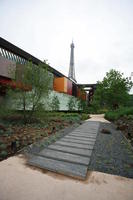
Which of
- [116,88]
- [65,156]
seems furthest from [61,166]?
[116,88]

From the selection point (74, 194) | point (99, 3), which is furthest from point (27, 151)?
point (99, 3)

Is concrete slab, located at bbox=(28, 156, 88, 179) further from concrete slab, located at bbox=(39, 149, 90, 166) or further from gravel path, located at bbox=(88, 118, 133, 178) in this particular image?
gravel path, located at bbox=(88, 118, 133, 178)

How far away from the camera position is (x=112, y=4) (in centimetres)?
571

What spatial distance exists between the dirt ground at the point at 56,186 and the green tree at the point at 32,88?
180 inches

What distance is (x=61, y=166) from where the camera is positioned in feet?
7.05

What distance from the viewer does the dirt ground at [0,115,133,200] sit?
1416 mm

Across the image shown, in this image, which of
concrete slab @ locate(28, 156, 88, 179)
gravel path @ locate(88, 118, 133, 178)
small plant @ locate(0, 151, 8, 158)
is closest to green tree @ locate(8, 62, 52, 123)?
small plant @ locate(0, 151, 8, 158)

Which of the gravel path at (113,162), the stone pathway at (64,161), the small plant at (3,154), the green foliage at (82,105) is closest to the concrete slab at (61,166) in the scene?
the stone pathway at (64,161)

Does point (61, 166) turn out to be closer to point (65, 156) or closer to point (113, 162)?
point (65, 156)

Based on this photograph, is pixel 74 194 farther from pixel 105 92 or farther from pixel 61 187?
pixel 105 92

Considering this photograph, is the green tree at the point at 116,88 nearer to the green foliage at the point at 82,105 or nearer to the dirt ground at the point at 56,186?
the green foliage at the point at 82,105

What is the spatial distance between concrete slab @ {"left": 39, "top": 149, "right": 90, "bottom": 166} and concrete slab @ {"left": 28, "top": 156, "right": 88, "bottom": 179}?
0.49 feet

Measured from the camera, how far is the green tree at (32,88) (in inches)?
242

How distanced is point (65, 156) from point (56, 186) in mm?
1026
